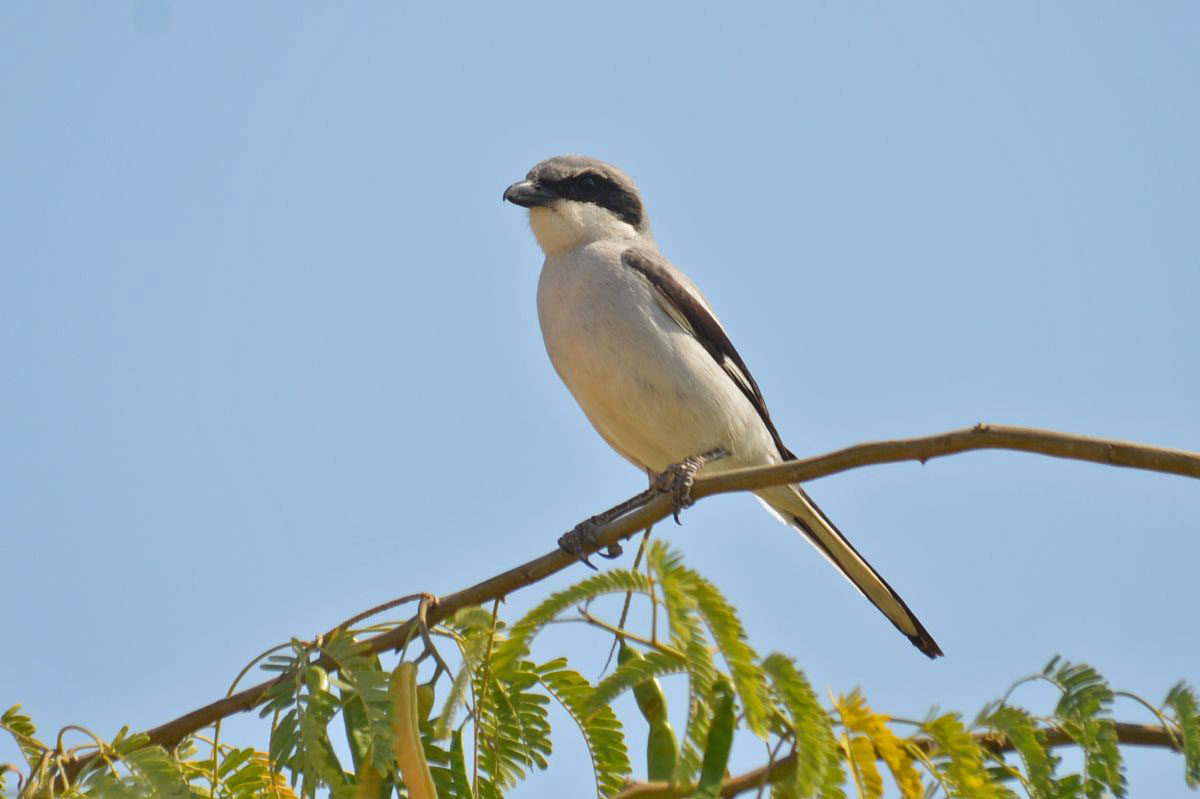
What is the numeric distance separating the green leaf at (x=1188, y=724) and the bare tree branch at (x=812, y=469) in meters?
0.59

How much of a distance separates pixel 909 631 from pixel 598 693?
268 centimetres

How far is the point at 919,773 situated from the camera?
267 centimetres

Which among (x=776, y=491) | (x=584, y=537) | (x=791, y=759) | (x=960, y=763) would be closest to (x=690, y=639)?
(x=791, y=759)

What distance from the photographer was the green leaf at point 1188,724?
8.99 ft

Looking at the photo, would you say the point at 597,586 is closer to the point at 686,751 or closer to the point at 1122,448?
the point at 686,751

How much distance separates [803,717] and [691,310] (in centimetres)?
353

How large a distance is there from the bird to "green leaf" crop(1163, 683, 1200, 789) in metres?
2.22

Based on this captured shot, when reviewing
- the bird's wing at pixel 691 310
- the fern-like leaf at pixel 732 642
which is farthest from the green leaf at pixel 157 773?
the bird's wing at pixel 691 310

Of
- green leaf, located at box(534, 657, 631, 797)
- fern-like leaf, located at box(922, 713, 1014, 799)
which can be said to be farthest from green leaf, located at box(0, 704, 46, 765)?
fern-like leaf, located at box(922, 713, 1014, 799)

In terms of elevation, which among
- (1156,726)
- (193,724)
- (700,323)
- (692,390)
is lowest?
(1156,726)

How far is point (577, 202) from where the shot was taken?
6.46 meters

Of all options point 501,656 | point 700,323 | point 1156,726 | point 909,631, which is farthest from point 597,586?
point 700,323

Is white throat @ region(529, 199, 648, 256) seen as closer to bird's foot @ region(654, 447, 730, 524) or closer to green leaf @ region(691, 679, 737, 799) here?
bird's foot @ region(654, 447, 730, 524)

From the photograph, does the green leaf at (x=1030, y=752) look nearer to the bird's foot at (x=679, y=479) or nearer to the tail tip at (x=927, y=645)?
the bird's foot at (x=679, y=479)
